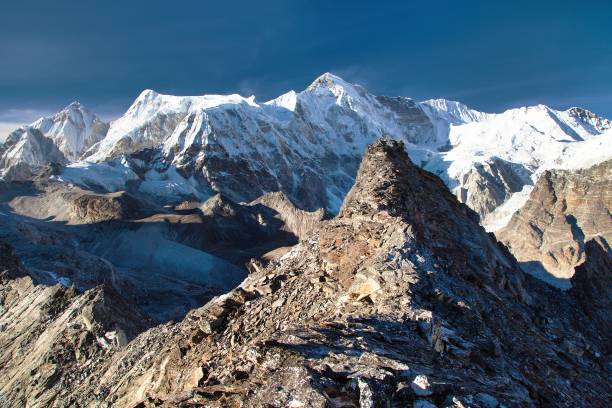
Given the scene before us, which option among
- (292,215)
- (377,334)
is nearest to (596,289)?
(377,334)

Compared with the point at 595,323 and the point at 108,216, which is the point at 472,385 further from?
the point at 108,216

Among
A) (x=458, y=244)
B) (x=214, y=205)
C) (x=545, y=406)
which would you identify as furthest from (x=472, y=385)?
(x=214, y=205)

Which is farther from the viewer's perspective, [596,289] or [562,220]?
[562,220]

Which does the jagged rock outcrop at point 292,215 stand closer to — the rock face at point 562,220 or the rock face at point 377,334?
the rock face at point 562,220

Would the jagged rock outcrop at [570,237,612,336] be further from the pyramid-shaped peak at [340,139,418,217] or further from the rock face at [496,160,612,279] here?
the rock face at [496,160,612,279]

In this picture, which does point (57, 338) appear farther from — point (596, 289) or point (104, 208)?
point (104, 208)

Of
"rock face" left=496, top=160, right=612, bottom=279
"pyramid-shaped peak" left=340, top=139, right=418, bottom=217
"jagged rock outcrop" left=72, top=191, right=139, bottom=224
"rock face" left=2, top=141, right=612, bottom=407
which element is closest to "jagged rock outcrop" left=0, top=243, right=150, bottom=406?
"rock face" left=2, top=141, right=612, bottom=407
